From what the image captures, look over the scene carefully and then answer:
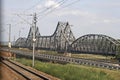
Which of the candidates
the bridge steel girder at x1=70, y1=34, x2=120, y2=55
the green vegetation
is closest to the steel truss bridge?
the bridge steel girder at x1=70, y1=34, x2=120, y2=55

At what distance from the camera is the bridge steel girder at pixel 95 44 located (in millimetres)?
119988

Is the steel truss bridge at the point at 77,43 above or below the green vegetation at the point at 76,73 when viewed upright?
above

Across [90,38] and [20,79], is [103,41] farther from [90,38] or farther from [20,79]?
[20,79]

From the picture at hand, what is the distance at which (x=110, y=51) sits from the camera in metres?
120

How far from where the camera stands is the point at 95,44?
13862 cm

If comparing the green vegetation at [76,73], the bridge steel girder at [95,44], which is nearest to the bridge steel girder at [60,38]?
the bridge steel girder at [95,44]

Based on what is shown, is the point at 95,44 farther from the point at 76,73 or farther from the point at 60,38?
the point at 76,73

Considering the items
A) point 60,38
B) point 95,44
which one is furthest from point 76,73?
point 60,38

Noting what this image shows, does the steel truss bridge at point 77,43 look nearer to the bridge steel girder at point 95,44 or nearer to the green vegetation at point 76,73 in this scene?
the bridge steel girder at point 95,44

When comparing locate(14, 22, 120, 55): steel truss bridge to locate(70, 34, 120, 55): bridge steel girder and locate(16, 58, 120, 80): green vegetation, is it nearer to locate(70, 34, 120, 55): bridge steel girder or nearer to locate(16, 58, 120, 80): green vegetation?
locate(70, 34, 120, 55): bridge steel girder

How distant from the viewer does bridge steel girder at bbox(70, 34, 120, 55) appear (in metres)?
120

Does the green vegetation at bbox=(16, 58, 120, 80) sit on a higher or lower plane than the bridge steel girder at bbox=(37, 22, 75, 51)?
lower

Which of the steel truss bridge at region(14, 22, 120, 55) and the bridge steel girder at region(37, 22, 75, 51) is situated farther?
the bridge steel girder at region(37, 22, 75, 51)

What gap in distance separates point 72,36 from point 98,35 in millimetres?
50493
